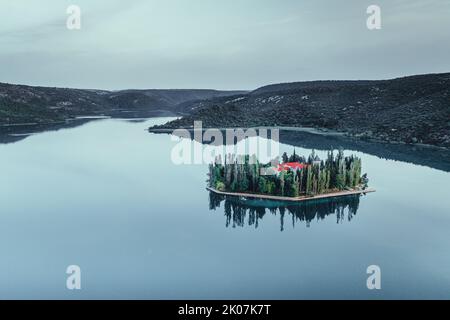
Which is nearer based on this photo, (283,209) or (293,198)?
(283,209)

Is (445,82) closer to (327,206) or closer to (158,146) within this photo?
(158,146)

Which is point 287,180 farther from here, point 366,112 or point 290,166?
point 366,112

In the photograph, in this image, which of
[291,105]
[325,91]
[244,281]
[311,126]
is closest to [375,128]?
[311,126]

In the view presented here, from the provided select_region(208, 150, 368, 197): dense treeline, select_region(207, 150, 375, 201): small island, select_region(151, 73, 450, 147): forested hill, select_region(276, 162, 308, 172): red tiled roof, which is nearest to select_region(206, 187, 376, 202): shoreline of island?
select_region(207, 150, 375, 201): small island

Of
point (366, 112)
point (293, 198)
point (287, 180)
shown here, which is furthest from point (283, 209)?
point (366, 112)

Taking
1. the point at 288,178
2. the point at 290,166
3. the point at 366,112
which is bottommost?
the point at 288,178

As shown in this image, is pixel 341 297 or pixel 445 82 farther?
pixel 445 82

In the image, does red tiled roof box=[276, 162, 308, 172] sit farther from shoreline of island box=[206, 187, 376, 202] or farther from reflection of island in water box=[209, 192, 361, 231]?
reflection of island in water box=[209, 192, 361, 231]
